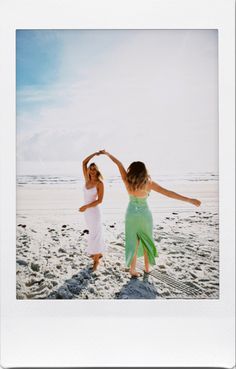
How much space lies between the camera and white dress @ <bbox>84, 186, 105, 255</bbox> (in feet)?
10.5

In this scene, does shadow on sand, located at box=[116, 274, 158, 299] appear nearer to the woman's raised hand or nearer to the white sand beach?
the white sand beach

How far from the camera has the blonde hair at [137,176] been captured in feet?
10.5

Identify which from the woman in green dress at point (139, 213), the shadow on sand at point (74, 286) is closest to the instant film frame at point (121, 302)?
the shadow on sand at point (74, 286)

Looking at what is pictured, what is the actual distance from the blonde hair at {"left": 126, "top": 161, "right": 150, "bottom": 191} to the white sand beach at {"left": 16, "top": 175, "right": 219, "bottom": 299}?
7 cm

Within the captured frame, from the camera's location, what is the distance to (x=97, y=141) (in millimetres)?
3195

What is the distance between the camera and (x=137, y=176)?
3201 mm

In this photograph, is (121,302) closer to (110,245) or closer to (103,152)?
(110,245)

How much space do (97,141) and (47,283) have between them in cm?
104

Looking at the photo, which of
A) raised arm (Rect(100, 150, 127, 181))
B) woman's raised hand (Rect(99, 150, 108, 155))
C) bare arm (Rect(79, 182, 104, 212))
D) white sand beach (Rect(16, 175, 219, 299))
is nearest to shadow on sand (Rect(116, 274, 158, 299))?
white sand beach (Rect(16, 175, 219, 299))

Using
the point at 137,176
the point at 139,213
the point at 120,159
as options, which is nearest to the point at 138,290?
the point at 139,213

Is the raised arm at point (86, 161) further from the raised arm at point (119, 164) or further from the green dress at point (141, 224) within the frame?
the green dress at point (141, 224)

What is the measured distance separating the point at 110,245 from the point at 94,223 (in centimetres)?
19
